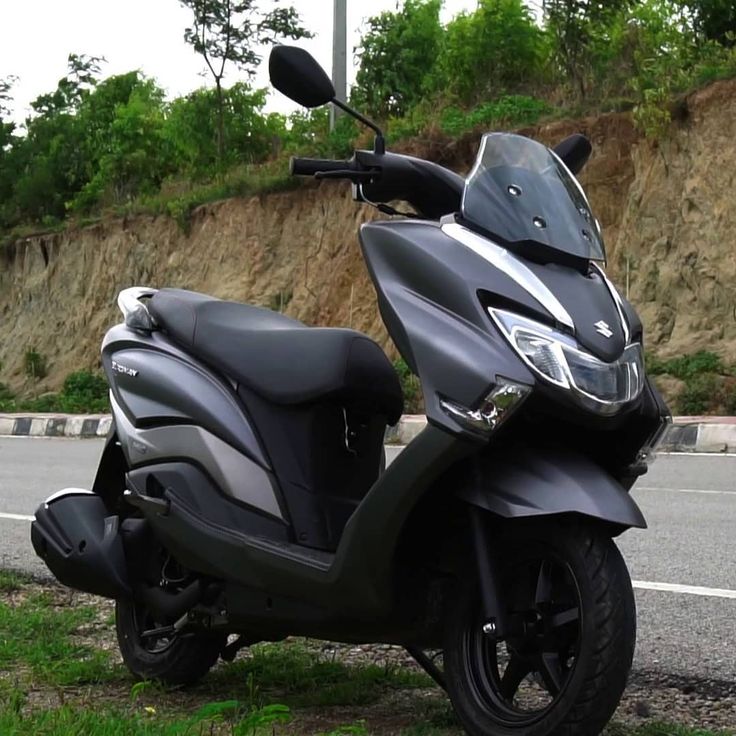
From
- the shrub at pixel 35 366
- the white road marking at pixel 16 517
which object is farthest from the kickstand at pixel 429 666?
the shrub at pixel 35 366

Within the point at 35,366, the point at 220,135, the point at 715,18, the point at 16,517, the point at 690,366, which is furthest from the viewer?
the point at 220,135

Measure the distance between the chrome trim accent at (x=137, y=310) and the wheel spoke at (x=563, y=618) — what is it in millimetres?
1704

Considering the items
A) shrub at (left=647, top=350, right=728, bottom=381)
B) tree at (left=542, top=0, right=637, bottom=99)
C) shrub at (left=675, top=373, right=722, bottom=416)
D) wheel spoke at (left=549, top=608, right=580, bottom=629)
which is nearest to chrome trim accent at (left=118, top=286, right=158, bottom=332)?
wheel spoke at (left=549, top=608, right=580, bottom=629)

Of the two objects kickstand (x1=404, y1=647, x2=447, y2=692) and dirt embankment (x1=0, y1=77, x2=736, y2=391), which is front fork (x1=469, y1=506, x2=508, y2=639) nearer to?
kickstand (x1=404, y1=647, x2=447, y2=692)

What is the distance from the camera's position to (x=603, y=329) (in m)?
2.86

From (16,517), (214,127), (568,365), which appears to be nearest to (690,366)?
(16,517)

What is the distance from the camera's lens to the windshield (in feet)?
10.00

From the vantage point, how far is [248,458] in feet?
11.3

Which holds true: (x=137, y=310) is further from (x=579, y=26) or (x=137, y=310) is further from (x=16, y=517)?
(x=579, y=26)

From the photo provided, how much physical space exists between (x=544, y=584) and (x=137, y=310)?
1737mm

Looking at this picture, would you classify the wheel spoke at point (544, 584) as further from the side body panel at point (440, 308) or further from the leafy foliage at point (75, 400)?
the leafy foliage at point (75, 400)

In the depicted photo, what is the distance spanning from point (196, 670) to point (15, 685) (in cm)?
52

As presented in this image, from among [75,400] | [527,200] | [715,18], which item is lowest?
[75,400]

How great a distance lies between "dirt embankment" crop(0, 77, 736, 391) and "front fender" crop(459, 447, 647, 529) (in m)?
12.6
